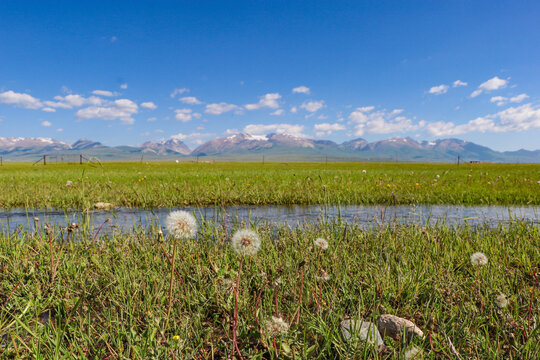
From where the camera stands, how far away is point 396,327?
7.85 ft

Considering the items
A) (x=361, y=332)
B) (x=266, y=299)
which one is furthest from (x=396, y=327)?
(x=266, y=299)

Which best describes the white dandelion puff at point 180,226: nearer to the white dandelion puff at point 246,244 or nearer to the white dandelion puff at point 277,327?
the white dandelion puff at point 246,244

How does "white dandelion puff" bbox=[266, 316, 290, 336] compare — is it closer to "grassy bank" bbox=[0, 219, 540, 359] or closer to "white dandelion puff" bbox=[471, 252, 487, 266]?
"grassy bank" bbox=[0, 219, 540, 359]

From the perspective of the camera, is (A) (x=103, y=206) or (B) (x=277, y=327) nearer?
(B) (x=277, y=327)

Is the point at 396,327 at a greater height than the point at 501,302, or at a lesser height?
lesser

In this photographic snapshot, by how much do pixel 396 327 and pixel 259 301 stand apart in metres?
1.18

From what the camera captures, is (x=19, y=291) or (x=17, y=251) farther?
(x=17, y=251)

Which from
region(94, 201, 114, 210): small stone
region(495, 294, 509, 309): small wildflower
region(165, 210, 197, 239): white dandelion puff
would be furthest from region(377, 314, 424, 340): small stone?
region(94, 201, 114, 210): small stone

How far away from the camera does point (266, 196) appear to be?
11234 mm

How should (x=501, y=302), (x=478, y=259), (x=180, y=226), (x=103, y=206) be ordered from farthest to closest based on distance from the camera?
(x=103, y=206), (x=478, y=259), (x=501, y=302), (x=180, y=226)

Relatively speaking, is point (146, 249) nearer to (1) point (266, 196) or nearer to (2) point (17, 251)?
(2) point (17, 251)

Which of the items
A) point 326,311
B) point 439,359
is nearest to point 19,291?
point 326,311

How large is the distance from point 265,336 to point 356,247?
253cm

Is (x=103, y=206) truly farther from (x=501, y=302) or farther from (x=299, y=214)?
(x=501, y=302)
